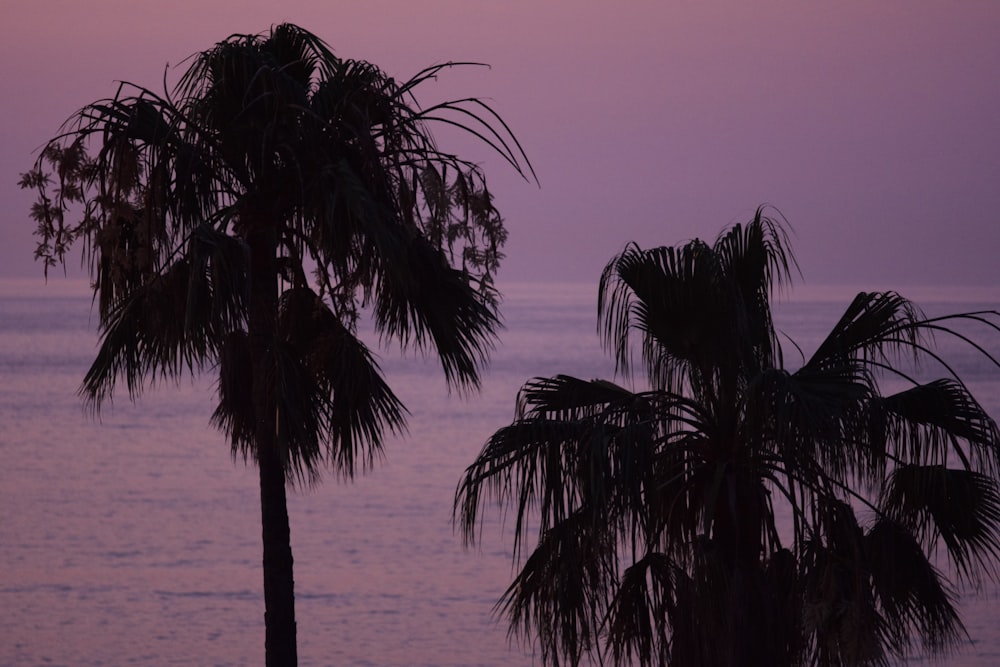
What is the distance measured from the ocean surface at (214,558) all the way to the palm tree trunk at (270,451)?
140cm

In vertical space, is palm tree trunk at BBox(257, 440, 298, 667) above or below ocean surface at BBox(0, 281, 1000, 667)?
above

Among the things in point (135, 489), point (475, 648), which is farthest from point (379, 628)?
point (135, 489)

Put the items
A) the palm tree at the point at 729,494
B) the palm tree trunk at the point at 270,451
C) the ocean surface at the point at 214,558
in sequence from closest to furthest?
the palm tree at the point at 729,494 < the palm tree trunk at the point at 270,451 < the ocean surface at the point at 214,558

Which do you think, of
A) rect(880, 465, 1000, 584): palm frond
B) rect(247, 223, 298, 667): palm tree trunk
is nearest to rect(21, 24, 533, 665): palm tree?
rect(247, 223, 298, 667): palm tree trunk

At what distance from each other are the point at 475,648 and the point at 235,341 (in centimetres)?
1346

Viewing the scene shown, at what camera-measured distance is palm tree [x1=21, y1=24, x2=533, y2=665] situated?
8.83 meters

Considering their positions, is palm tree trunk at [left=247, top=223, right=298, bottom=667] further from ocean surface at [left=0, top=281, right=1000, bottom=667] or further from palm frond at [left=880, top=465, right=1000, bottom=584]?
palm frond at [left=880, top=465, right=1000, bottom=584]

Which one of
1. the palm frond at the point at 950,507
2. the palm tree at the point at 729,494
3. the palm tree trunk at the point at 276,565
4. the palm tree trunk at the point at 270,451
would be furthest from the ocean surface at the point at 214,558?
the palm frond at the point at 950,507

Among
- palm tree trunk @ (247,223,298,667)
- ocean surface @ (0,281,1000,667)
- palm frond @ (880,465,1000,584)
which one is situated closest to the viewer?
palm frond @ (880,465,1000,584)

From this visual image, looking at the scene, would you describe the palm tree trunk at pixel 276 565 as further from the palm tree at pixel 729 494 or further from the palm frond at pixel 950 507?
the palm frond at pixel 950 507

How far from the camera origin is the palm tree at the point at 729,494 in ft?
28.5

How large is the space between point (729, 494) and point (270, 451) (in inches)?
113

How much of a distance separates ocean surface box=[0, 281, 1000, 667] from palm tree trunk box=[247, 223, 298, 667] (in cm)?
140

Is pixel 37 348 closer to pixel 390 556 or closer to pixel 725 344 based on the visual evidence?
pixel 390 556
